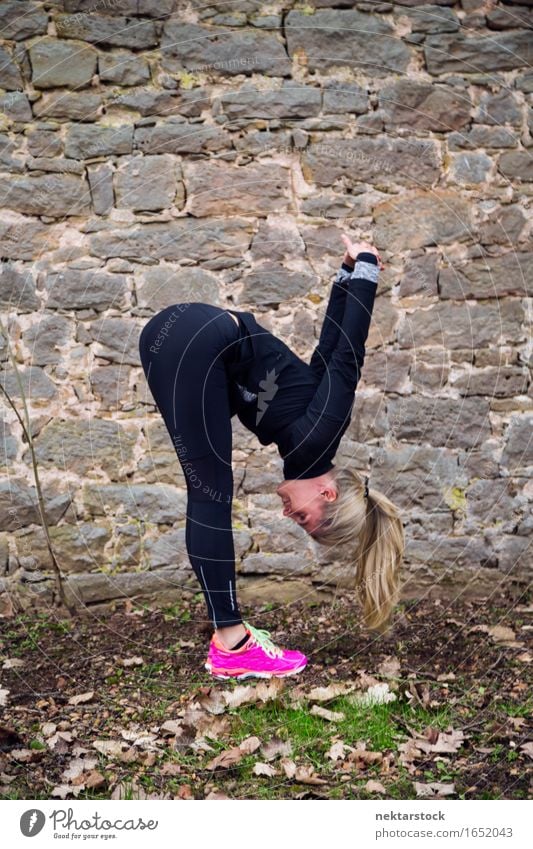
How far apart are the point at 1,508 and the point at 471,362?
2.79 m

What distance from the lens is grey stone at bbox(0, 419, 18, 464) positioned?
16.5 feet

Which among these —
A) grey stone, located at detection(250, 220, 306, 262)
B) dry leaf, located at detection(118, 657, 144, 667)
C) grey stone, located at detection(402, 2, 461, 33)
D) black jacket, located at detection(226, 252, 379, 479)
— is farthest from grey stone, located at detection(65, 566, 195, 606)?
grey stone, located at detection(402, 2, 461, 33)

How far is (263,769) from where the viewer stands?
3150 millimetres

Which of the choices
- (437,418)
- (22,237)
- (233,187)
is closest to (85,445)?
(22,237)

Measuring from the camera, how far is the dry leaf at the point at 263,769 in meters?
3.14

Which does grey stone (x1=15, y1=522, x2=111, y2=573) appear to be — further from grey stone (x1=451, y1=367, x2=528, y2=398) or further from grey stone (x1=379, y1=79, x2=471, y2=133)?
grey stone (x1=379, y1=79, x2=471, y2=133)

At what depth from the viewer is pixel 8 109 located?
488 centimetres

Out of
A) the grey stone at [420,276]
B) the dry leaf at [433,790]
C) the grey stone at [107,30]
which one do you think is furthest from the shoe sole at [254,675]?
the grey stone at [107,30]

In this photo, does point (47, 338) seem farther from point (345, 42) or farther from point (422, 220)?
point (345, 42)

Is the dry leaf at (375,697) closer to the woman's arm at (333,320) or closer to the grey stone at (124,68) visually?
the woman's arm at (333,320)

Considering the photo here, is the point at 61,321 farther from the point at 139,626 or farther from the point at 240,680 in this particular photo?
the point at 240,680

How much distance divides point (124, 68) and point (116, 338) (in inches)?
57.6

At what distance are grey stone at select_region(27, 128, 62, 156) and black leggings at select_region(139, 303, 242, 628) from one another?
1774mm

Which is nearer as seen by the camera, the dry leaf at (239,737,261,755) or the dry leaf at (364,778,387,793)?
the dry leaf at (364,778,387,793)
